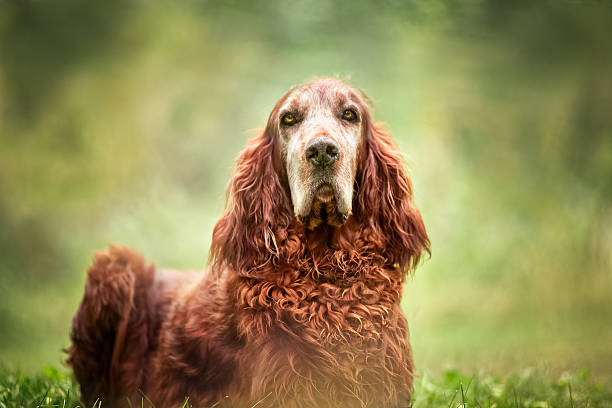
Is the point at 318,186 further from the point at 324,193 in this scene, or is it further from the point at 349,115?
the point at 349,115

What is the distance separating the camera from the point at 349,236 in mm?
2680

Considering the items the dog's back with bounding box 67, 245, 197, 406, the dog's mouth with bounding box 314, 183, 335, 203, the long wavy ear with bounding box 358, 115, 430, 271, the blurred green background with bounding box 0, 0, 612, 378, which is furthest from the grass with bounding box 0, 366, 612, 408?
the blurred green background with bounding box 0, 0, 612, 378

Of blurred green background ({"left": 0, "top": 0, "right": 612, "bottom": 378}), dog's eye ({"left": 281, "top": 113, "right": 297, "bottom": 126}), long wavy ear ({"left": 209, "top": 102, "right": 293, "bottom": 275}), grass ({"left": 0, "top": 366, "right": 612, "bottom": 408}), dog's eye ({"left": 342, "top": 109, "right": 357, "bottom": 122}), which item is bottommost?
grass ({"left": 0, "top": 366, "right": 612, "bottom": 408})

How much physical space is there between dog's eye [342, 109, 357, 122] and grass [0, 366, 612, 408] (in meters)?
1.55

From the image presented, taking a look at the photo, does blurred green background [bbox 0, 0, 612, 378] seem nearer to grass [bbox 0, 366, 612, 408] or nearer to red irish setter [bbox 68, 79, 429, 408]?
grass [bbox 0, 366, 612, 408]

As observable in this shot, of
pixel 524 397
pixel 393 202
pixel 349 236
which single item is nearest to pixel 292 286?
pixel 349 236

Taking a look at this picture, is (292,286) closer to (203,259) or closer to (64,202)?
(203,259)

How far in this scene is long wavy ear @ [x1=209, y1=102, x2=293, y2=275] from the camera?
266 centimetres

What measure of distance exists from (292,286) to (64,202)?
5.51 metres

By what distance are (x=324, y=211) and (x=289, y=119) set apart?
0.52 metres

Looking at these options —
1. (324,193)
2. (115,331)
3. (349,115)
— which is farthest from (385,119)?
(115,331)

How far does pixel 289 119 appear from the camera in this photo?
2730mm

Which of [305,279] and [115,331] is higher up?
[305,279]

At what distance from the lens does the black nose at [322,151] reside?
7.97 ft
